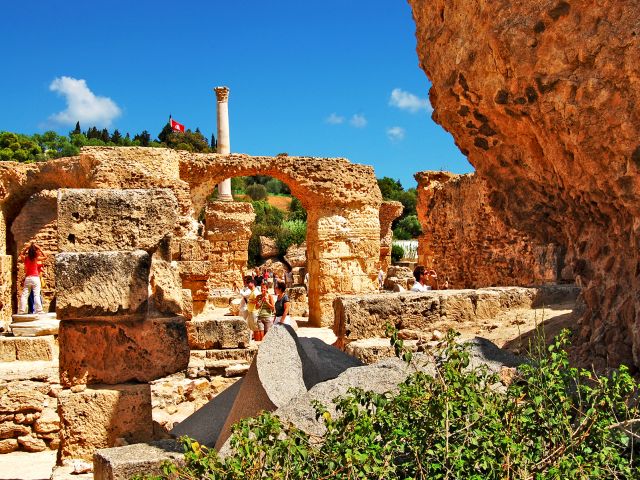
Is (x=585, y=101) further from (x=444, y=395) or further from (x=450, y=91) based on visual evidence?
(x=444, y=395)

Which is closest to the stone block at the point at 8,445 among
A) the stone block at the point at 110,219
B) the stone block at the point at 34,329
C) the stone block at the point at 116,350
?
the stone block at the point at 116,350

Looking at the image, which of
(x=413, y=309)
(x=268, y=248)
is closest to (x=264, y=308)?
(x=413, y=309)

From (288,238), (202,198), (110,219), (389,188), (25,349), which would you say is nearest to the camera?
(110,219)

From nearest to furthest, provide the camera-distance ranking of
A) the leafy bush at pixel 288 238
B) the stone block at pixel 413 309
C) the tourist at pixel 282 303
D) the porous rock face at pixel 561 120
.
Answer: the porous rock face at pixel 561 120
the stone block at pixel 413 309
the tourist at pixel 282 303
the leafy bush at pixel 288 238

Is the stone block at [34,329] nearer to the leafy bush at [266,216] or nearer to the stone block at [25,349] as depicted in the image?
the stone block at [25,349]

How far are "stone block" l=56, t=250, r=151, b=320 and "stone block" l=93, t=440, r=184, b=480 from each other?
986 millimetres

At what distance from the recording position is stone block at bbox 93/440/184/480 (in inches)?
140

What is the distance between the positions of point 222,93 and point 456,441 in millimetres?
24851

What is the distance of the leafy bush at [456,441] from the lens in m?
2.45

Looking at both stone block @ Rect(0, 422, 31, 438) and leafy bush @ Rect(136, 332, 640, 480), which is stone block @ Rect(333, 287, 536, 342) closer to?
stone block @ Rect(0, 422, 31, 438)

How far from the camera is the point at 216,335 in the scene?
8617mm

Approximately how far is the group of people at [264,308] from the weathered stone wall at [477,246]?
4375 mm

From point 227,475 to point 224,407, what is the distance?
6.91 feet

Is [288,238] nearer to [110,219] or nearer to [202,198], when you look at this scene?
[202,198]
